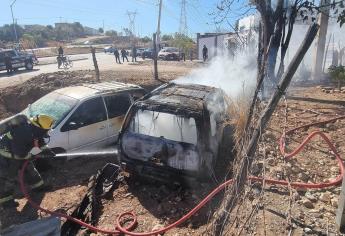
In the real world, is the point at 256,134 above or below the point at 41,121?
above

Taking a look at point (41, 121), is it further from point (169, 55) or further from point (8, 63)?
point (169, 55)

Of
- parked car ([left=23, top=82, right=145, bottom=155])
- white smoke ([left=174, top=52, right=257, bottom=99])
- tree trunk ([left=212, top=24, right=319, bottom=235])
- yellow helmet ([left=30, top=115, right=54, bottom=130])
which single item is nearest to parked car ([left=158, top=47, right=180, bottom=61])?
white smoke ([left=174, top=52, right=257, bottom=99])

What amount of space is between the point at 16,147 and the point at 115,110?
313 centimetres

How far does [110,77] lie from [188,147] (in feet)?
37.2

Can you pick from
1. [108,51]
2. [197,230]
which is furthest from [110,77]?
[108,51]

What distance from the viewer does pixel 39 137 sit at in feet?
15.6

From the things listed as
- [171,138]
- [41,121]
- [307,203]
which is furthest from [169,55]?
[307,203]

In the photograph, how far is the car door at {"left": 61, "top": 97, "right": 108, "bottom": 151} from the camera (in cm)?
668

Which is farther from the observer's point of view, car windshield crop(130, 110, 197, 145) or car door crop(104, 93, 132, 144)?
car door crop(104, 93, 132, 144)

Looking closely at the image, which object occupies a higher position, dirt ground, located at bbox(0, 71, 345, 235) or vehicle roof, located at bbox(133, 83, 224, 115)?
vehicle roof, located at bbox(133, 83, 224, 115)

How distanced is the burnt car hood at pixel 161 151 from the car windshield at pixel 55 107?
1.93 metres

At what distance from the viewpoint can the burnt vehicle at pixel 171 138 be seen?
4957 millimetres

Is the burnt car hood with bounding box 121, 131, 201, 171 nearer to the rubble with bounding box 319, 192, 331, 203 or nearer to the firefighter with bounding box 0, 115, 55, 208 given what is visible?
the firefighter with bounding box 0, 115, 55, 208

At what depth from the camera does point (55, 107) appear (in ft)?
22.6
